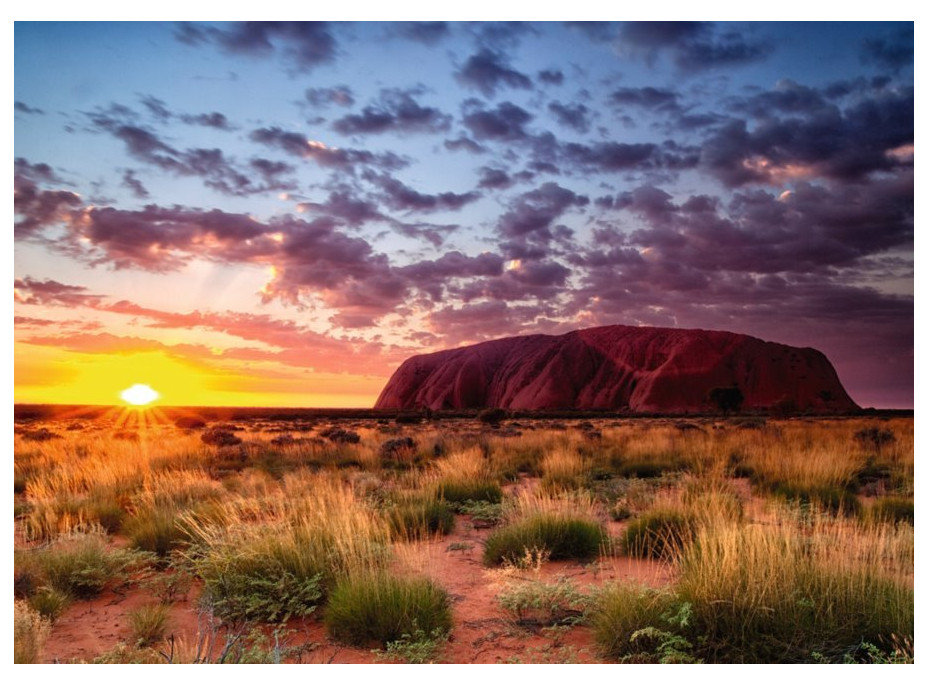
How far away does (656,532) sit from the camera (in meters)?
6.94

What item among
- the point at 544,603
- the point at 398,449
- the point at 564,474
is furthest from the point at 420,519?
the point at 398,449

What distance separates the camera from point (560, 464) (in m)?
12.5

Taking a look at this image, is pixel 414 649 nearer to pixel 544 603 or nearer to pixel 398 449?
pixel 544 603

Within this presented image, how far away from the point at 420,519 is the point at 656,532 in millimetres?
3021

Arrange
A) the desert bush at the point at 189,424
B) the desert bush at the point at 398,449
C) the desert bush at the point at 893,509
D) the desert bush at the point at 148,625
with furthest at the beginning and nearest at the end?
the desert bush at the point at 189,424, the desert bush at the point at 398,449, the desert bush at the point at 893,509, the desert bush at the point at 148,625

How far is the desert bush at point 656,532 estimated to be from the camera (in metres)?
6.70

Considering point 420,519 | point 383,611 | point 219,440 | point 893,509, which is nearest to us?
point 383,611

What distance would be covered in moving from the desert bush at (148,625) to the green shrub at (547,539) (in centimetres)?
323

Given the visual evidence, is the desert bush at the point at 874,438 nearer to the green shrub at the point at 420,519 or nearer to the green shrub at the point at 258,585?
the green shrub at the point at 420,519

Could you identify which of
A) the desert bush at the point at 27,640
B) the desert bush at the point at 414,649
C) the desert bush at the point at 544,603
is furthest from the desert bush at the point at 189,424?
the desert bush at the point at 414,649


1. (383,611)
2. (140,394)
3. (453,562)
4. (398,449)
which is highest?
(140,394)

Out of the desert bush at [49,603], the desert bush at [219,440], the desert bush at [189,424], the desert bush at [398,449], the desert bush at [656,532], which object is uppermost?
the desert bush at [656,532]

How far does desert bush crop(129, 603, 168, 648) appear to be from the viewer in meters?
4.90

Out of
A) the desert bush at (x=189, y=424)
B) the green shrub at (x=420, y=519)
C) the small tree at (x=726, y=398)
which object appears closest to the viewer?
the green shrub at (x=420, y=519)
